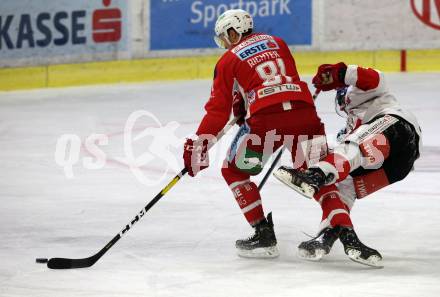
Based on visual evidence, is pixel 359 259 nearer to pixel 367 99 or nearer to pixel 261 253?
pixel 261 253

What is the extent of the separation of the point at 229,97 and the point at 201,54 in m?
6.22

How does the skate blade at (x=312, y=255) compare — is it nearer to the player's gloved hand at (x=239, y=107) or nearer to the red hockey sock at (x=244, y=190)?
the red hockey sock at (x=244, y=190)

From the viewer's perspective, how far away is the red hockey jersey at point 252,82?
16.8 ft

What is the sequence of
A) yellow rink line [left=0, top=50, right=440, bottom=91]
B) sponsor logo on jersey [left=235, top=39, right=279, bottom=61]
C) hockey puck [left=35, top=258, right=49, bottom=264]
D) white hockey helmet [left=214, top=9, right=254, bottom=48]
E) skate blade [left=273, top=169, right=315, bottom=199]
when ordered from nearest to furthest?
1. skate blade [left=273, top=169, right=315, bottom=199]
2. hockey puck [left=35, top=258, right=49, bottom=264]
3. sponsor logo on jersey [left=235, top=39, right=279, bottom=61]
4. white hockey helmet [left=214, top=9, right=254, bottom=48]
5. yellow rink line [left=0, top=50, right=440, bottom=91]

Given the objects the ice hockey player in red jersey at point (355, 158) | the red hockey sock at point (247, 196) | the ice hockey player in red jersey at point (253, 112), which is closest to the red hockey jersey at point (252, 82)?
the ice hockey player in red jersey at point (253, 112)

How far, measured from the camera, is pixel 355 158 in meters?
5.08

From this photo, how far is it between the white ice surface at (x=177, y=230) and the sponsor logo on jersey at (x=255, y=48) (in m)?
0.92

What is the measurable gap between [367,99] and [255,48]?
23.1 inches

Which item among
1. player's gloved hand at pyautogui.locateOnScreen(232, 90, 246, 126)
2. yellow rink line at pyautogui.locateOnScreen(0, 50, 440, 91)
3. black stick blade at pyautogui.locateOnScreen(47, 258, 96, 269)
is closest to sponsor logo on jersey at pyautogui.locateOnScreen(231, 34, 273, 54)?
player's gloved hand at pyautogui.locateOnScreen(232, 90, 246, 126)

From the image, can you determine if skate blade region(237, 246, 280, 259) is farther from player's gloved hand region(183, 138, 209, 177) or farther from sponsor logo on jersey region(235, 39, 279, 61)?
sponsor logo on jersey region(235, 39, 279, 61)

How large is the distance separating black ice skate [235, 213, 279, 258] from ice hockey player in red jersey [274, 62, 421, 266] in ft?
0.49

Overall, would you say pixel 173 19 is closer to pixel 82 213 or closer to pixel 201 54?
pixel 201 54

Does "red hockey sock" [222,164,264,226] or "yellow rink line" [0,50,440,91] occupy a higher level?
"yellow rink line" [0,50,440,91]

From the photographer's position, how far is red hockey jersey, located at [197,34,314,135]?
5121 mm
